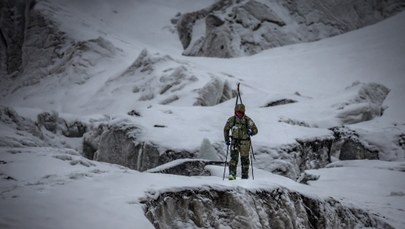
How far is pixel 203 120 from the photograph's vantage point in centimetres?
2002

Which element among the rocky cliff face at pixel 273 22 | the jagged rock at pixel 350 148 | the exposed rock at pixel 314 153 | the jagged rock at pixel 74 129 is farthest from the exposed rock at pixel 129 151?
the rocky cliff face at pixel 273 22

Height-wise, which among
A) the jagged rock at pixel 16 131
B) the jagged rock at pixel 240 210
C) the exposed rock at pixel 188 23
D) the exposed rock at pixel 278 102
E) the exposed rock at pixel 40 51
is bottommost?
the jagged rock at pixel 240 210

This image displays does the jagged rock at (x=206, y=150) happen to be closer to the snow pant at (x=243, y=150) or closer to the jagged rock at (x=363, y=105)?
the snow pant at (x=243, y=150)

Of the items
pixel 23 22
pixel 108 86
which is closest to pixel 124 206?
pixel 108 86

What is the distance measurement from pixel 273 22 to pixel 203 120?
40071mm

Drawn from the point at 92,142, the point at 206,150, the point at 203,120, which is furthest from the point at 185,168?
the point at 92,142

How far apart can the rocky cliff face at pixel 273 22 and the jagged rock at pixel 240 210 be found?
145 feet

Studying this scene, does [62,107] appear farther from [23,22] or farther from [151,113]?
[23,22]

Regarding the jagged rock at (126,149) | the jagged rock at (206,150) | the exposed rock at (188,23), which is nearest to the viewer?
the jagged rock at (206,150)

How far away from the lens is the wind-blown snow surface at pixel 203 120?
633cm

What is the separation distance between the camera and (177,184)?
764 cm

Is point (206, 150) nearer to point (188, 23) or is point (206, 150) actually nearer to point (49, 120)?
point (49, 120)

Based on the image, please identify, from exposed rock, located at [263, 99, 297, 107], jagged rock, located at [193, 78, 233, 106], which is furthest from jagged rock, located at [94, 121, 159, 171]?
exposed rock, located at [263, 99, 297, 107]

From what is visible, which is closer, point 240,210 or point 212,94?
point 240,210
